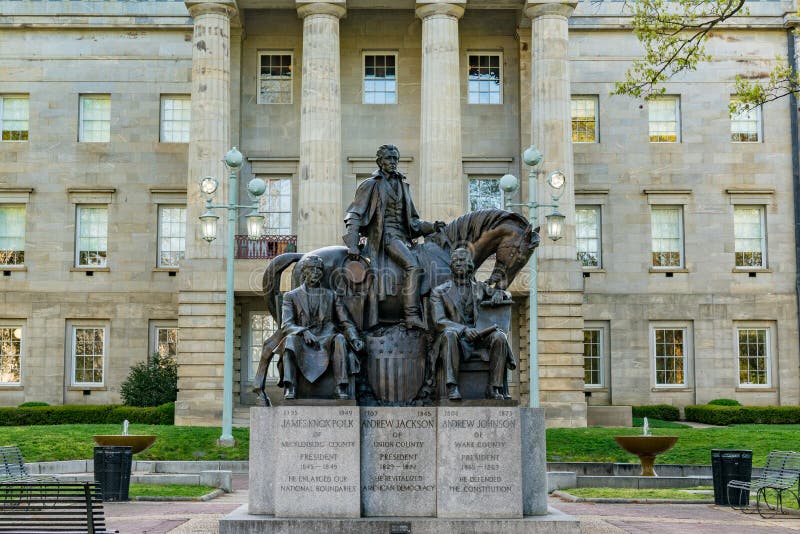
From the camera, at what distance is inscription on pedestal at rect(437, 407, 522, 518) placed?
544 inches

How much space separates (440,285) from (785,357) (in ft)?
124

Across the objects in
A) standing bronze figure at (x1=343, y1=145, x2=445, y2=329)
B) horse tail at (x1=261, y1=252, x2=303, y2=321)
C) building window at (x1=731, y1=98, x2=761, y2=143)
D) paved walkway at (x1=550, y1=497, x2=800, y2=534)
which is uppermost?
building window at (x1=731, y1=98, x2=761, y2=143)

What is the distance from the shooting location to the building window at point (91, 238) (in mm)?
49312

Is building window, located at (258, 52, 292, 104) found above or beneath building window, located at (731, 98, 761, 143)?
above

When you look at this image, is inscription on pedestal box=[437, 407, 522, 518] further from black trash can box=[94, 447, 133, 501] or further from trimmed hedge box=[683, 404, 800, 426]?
trimmed hedge box=[683, 404, 800, 426]

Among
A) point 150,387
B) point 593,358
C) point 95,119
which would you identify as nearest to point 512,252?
point 150,387

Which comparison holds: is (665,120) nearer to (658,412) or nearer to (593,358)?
(593,358)

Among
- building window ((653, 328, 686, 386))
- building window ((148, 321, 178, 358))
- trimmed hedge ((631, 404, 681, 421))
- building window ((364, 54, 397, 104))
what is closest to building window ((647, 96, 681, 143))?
building window ((653, 328, 686, 386))

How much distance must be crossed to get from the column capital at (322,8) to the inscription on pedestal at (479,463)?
3220 cm

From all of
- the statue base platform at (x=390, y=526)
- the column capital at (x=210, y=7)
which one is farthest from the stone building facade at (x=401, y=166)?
the statue base platform at (x=390, y=526)

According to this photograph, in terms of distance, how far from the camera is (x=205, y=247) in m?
43.7

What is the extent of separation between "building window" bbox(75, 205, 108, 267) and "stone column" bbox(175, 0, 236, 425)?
737 centimetres

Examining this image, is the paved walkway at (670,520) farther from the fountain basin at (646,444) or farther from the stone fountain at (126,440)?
the stone fountain at (126,440)

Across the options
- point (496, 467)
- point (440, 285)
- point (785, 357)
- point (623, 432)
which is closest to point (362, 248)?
point (440, 285)
